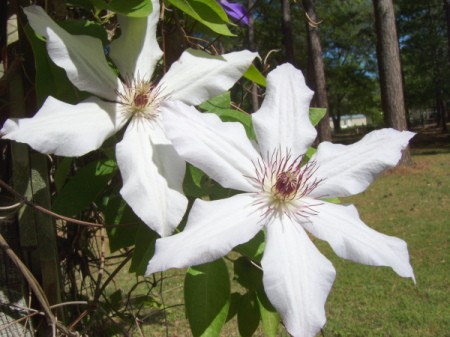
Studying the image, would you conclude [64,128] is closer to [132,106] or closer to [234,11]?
[132,106]

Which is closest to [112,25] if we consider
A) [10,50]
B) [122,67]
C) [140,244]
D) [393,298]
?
[10,50]

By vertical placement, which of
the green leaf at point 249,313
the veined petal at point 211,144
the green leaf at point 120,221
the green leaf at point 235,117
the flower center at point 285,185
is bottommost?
the green leaf at point 249,313

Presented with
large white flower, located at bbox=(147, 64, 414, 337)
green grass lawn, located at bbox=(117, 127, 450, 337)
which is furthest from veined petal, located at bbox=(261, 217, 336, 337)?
green grass lawn, located at bbox=(117, 127, 450, 337)

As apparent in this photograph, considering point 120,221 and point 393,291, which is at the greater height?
point 120,221

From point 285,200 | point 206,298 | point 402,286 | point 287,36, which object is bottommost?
point 402,286

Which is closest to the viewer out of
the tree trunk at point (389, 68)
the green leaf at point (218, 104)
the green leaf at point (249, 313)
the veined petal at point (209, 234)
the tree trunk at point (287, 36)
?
the veined petal at point (209, 234)

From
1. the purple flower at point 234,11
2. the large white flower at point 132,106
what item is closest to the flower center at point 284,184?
the large white flower at point 132,106

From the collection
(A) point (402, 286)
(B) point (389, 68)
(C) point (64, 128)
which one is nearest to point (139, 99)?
(C) point (64, 128)

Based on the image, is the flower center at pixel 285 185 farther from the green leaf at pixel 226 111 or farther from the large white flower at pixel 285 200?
the green leaf at pixel 226 111

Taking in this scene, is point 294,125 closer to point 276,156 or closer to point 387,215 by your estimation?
point 276,156
